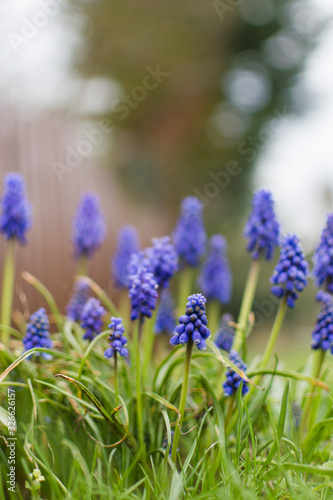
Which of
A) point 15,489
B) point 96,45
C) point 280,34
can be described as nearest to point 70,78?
point 96,45

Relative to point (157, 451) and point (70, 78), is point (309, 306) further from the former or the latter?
point (157, 451)

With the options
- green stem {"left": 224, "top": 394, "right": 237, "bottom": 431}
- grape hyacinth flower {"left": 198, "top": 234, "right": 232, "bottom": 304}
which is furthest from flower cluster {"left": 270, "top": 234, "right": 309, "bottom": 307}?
grape hyacinth flower {"left": 198, "top": 234, "right": 232, "bottom": 304}

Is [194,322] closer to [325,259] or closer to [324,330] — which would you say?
[324,330]

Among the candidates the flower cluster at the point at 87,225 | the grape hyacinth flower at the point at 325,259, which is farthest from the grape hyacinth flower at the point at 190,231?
the grape hyacinth flower at the point at 325,259

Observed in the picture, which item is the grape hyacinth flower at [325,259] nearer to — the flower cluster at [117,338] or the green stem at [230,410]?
the green stem at [230,410]

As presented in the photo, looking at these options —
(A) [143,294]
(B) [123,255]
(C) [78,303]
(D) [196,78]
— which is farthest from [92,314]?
(D) [196,78]

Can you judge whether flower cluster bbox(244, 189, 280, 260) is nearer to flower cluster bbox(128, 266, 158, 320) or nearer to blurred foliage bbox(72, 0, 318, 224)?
flower cluster bbox(128, 266, 158, 320)
